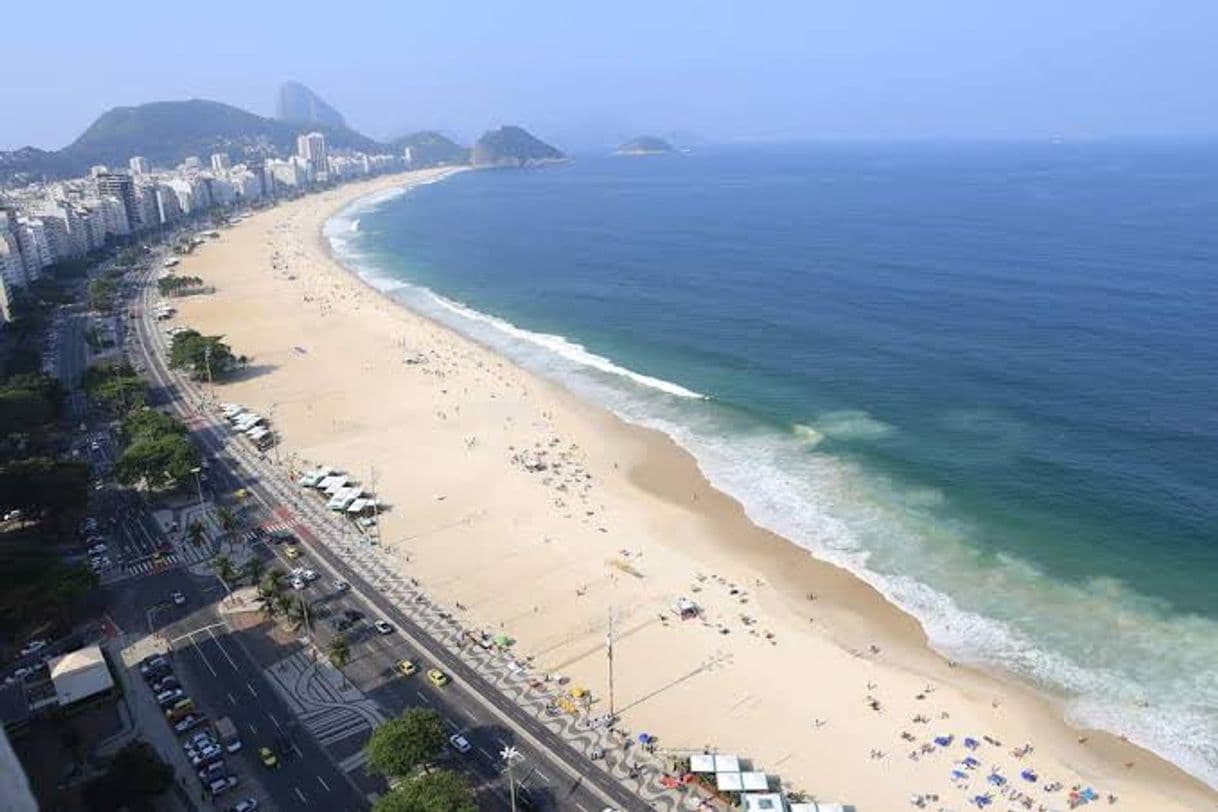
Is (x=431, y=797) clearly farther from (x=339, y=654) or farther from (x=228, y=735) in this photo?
(x=228, y=735)

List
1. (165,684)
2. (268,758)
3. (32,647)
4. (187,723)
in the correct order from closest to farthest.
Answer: (268,758) → (187,723) → (165,684) → (32,647)

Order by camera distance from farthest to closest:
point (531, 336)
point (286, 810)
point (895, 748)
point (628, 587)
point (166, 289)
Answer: point (166, 289) → point (531, 336) → point (628, 587) → point (895, 748) → point (286, 810)

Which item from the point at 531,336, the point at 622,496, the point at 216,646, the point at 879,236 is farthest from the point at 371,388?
the point at 879,236

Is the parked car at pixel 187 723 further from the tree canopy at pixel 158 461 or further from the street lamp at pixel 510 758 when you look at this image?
the tree canopy at pixel 158 461

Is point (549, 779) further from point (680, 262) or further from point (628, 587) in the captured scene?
point (680, 262)

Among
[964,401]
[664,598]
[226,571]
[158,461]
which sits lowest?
[664,598]

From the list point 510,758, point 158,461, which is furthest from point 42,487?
point 510,758
